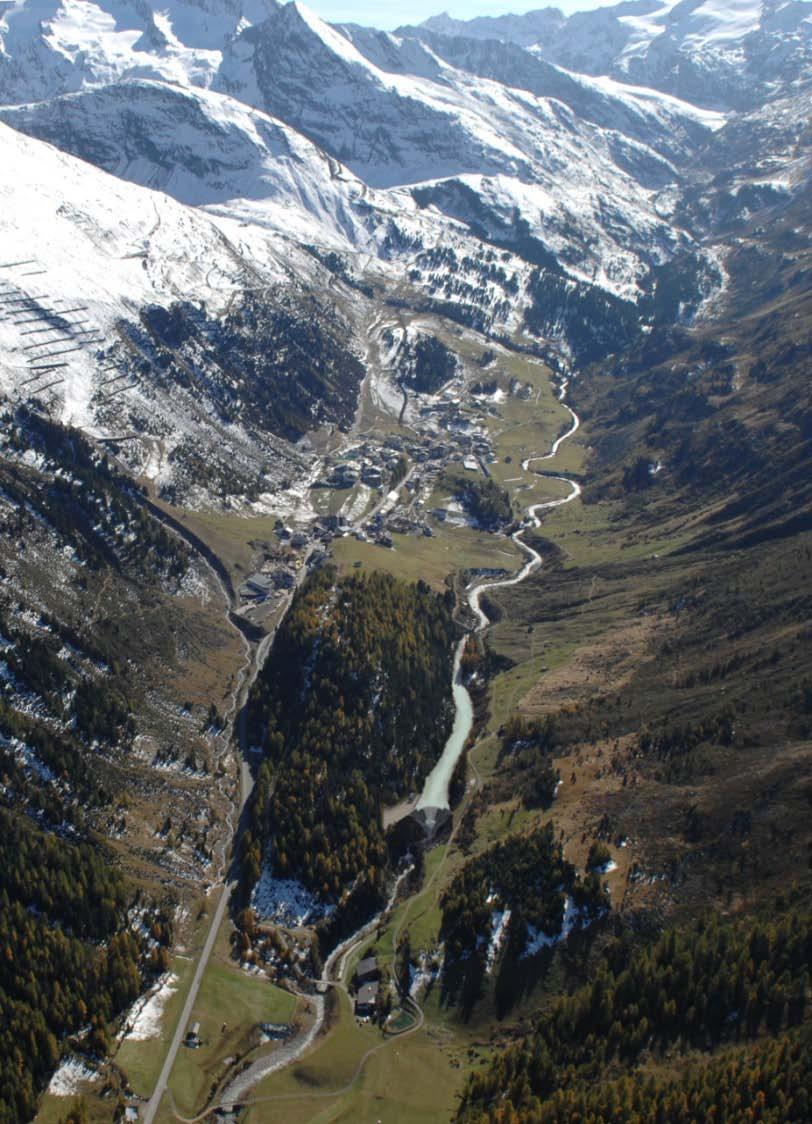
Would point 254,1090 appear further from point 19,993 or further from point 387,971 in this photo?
point 19,993

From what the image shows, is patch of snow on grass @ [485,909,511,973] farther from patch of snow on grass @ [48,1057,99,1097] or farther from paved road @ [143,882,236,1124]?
patch of snow on grass @ [48,1057,99,1097]

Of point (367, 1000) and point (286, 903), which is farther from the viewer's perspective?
point (286, 903)

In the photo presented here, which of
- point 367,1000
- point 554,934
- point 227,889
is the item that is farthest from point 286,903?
point 554,934

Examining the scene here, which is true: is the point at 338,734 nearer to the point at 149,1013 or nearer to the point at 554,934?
the point at 554,934

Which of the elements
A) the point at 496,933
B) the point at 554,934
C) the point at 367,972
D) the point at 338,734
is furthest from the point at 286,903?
the point at 554,934

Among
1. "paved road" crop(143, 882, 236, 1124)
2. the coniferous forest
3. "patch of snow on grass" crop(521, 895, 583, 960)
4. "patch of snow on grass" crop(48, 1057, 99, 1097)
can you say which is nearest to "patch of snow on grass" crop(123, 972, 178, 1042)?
"paved road" crop(143, 882, 236, 1124)

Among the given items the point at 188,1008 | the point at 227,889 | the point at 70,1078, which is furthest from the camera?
the point at 227,889

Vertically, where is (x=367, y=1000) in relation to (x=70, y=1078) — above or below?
above

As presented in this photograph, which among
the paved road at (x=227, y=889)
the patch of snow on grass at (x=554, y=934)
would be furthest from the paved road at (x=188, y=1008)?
the patch of snow on grass at (x=554, y=934)

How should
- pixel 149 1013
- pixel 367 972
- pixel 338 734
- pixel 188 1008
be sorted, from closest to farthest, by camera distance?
1. pixel 149 1013
2. pixel 188 1008
3. pixel 367 972
4. pixel 338 734

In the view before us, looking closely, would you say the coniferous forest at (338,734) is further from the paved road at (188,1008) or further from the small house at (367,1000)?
the small house at (367,1000)

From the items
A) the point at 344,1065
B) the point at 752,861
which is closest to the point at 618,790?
the point at 752,861

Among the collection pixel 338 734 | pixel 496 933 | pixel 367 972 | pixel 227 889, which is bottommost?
pixel 367 972
